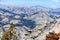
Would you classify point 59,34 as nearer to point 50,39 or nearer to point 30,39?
point 50,39

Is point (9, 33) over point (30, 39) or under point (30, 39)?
over

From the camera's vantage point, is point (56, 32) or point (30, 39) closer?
point (56, 32)

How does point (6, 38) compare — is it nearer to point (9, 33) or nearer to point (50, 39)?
point (9, 33)

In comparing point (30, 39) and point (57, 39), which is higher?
point (57, 39)

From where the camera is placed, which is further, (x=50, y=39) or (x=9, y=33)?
(x=9, y=33)

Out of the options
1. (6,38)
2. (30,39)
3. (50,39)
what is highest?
(50,39)

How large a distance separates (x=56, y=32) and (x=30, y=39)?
65157 mm

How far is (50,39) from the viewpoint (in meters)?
39.2

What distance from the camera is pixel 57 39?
128 ft

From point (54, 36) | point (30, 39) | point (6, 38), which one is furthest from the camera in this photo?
point (30, 39)

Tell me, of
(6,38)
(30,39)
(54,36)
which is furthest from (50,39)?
(30,39)

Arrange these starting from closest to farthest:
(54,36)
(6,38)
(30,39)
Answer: (54,36) < (6,38) < (30,39)

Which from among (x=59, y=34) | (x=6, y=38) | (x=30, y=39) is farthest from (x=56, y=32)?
(x=30, y=39)

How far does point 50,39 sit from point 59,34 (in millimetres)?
1966
